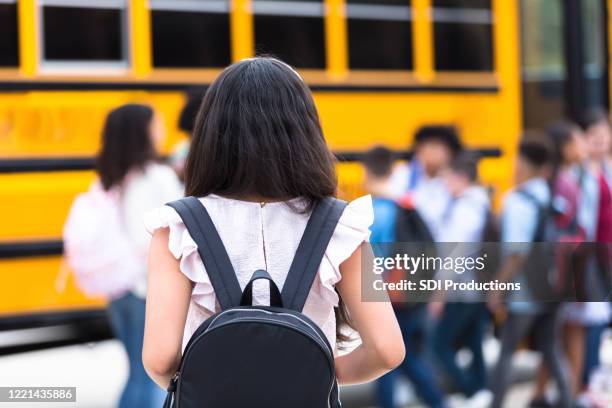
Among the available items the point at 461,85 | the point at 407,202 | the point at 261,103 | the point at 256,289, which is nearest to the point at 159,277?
the point at 256,289

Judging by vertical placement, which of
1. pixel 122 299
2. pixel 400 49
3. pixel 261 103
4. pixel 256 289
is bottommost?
pixel 122 299

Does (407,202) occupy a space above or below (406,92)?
below

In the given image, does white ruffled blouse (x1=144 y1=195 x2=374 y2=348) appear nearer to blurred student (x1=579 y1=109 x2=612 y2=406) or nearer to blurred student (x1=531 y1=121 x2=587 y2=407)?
blurred student (x1=531 y1=121 x2=587 y2=407)

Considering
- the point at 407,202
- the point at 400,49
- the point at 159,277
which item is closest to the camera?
the point at 159,277

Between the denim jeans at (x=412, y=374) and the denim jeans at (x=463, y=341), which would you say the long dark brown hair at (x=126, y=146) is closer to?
the denim jeans at (x=412, y=374)

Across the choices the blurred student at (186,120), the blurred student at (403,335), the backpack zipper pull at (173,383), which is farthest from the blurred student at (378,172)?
the backpack zipper pull at (173,383)

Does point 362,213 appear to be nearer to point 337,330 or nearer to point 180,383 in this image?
point 337,330

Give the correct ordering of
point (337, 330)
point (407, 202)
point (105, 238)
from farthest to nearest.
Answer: point (407, 202), point (105, 238), point (337, 330)

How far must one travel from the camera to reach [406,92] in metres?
5.64

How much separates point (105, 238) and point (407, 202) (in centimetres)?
119

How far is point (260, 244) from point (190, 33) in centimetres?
331

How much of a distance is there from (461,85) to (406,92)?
40cm

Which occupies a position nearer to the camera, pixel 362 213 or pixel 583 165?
pixel 362 213

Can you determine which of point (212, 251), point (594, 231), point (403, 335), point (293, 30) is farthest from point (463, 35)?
point (212, 251)
